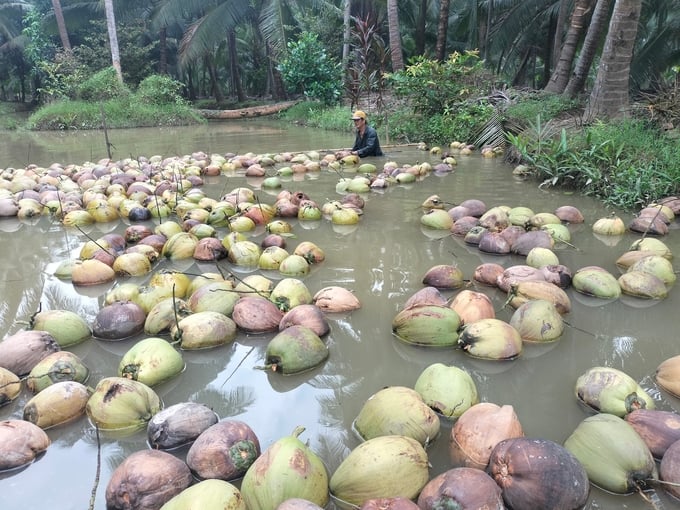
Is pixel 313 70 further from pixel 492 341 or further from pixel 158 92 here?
pixel 492 341

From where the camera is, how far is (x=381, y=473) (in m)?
1.46

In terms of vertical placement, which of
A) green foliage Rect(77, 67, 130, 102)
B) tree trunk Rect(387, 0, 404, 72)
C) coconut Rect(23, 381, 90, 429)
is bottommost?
coconut Rect(23, 381, 90, 429)

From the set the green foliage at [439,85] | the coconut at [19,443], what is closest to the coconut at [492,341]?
the coconut at [19,443]

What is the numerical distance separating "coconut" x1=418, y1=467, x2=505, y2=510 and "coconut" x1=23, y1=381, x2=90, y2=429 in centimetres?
123

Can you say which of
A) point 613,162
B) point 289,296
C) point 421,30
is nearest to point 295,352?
point 289,296

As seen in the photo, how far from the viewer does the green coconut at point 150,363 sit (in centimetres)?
204

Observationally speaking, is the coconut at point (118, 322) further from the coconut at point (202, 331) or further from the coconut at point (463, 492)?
the coconut at point (463, 492)

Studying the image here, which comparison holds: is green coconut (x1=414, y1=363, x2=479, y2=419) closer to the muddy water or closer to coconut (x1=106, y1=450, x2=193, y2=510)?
the muddy water

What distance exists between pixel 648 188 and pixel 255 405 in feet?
14.3

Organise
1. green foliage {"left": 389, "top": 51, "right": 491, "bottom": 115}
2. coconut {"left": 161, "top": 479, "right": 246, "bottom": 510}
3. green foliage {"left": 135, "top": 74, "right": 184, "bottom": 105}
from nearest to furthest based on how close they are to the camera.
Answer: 1. coconut {"left": 161, "top": 479, "right": 246, "bottom": 510}
2. green foliage {"left": 389, "top": 51, "right": 491, "bottom": 115}
3. green foliage {"left": 135, "top": 74, "right": 184, "bottom": 105}

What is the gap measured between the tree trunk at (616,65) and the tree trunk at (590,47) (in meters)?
1.63

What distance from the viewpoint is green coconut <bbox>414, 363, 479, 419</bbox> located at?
1.83 metres

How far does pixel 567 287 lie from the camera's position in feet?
9.65

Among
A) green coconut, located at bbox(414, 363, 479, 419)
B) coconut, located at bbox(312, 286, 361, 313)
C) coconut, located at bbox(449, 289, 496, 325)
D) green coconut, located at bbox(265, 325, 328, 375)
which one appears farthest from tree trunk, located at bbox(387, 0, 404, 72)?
green coconut, located at bbox(414, 363, 479, 419)
